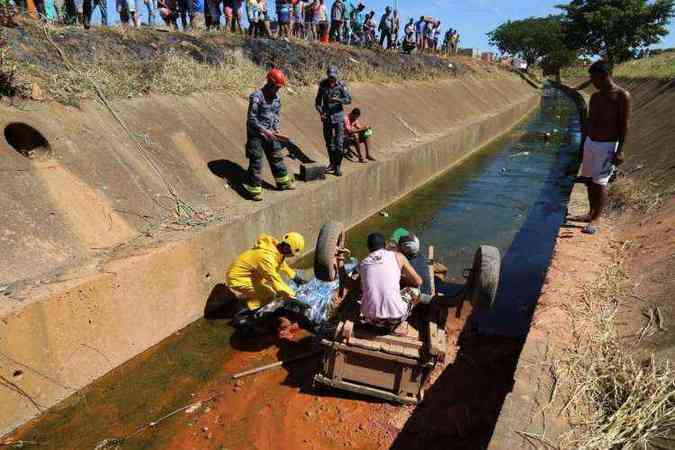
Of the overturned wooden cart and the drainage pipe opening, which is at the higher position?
the drainage pipe opening

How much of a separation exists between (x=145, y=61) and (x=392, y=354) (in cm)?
768

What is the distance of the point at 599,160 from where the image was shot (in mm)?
5672

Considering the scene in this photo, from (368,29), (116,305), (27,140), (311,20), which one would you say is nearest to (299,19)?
(311,20)

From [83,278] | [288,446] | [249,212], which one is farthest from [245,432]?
[249,212]

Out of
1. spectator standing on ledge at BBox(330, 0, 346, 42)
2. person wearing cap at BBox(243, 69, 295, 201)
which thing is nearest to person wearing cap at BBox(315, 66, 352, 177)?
person wearing cap at BBox(243, 69, 295, 201)

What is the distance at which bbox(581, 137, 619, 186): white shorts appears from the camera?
18.3 feet

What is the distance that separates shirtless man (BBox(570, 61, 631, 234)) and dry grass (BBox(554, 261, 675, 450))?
248cm

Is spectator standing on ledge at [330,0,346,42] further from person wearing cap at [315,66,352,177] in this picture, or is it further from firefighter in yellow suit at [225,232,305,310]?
firefighter in yellow suit at [225,232,305,310]

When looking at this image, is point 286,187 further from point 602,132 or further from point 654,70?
point 654,70

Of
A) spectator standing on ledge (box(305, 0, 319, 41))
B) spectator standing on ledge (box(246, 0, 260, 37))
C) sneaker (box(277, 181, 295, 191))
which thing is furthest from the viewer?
spectator standing on ledge (box(305, 0, 319, 41))

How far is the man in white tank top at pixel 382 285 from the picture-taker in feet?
13.3

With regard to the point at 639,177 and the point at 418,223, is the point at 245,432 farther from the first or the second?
the point at 639,177

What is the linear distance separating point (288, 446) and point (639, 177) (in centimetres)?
742

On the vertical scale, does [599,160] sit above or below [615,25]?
below
